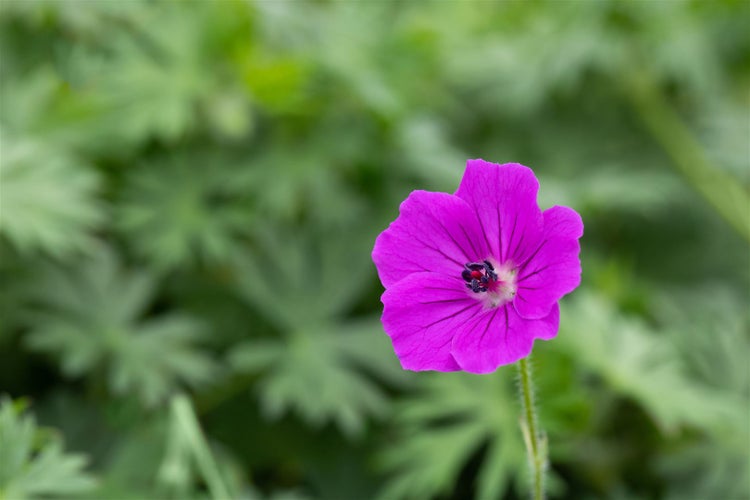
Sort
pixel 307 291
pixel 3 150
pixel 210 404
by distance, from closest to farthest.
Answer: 1. pixel 3 150
2. pixel 210 404
3. pixel 307 291

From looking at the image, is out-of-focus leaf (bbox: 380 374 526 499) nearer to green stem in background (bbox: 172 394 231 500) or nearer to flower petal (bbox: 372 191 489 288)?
green stem in background (bbox: 172 394 231 500)

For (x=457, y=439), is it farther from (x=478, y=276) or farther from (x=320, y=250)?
(x=478, y=276)

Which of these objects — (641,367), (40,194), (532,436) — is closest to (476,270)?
(532,436)

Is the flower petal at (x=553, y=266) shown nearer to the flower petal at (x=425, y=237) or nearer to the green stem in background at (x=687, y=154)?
the flower petal at (x=425, y=237)

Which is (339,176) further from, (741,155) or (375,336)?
(741,155)

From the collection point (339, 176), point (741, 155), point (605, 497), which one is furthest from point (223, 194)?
point (741, 155)
